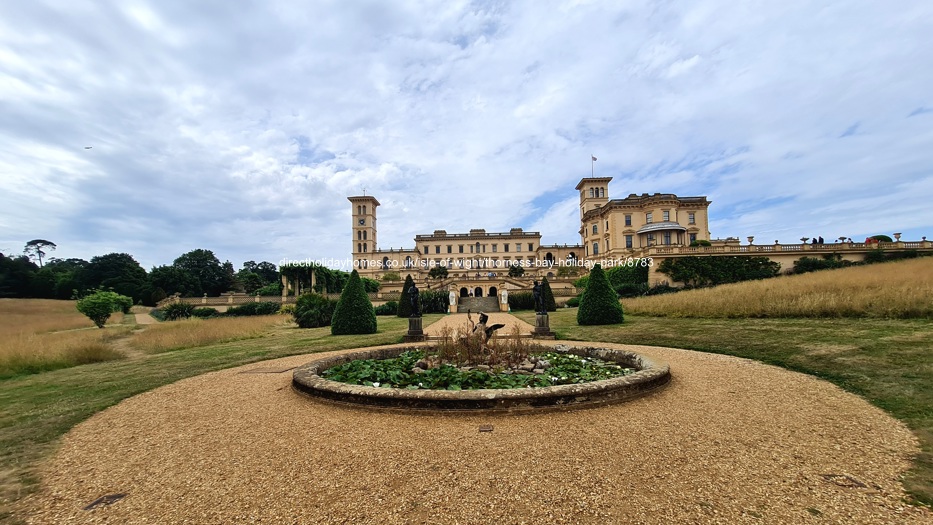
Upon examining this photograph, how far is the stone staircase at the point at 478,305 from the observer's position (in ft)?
106

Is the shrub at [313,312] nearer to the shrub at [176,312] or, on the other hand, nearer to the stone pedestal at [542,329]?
the stone pedestal at [542,329]

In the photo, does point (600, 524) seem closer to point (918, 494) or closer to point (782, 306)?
point (918, 494)

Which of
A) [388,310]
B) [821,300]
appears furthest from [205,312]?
[821,300]

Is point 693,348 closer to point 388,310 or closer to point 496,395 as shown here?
point 496,395

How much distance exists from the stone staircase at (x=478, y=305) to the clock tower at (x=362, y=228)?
39.4 m

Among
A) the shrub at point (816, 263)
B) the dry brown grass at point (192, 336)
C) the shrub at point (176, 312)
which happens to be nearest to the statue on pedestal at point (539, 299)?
the dry brown grass at point (192, 336)

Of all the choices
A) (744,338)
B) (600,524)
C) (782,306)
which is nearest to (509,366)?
(600,524)

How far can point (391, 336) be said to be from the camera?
1362cm

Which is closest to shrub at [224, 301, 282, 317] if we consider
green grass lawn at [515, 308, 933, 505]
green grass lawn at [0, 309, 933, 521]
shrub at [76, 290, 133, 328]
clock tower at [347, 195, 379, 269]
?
shrub at [76, 290, 133, 328]

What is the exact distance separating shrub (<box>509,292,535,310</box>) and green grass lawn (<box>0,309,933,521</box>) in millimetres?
16958

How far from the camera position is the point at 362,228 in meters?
72.9

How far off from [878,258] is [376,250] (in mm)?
64372

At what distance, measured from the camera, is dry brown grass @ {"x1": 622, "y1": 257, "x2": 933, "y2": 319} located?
1123 cm

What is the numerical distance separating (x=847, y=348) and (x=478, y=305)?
2765 centimetres
